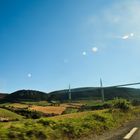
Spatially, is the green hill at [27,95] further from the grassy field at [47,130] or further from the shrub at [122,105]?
the grassy field at [47,130]

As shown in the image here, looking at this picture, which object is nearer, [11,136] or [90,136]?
[11,136]

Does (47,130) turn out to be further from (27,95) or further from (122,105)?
(27,95)

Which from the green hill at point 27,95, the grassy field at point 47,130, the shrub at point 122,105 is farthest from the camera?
the green hill at point 27,95

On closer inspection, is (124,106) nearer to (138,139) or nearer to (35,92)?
(138,139)

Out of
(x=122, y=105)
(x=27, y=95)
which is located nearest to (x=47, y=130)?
(x=122, y=105)

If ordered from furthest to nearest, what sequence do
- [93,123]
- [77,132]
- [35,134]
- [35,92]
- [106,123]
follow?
[35,92]
[106,123]
[93,123]
[77,132]
[35,134]

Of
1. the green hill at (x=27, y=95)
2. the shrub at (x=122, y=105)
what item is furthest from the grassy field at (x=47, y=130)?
the green hill at (x=27, y=95)

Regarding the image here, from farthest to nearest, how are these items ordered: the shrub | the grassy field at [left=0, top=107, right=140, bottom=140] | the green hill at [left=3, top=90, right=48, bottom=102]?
the green hill at [left=3, top=90, right=48, bottom=102] < the shrub < the grassy field at [left=0, top=107, right=140, bottom=140]

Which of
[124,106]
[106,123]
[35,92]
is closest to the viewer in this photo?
[106,123]

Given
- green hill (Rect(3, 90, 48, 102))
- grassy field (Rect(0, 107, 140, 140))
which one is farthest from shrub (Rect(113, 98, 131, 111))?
green hill (Rect(3, 90, 48, 102))

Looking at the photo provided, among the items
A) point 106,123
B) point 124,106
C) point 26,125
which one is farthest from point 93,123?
point 124,106

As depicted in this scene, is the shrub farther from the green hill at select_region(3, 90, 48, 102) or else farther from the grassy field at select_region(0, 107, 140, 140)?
the green hill at select_region(3, 90, 48, 102)

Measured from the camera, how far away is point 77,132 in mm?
14117

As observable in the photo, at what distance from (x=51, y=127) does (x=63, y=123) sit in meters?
1.24
